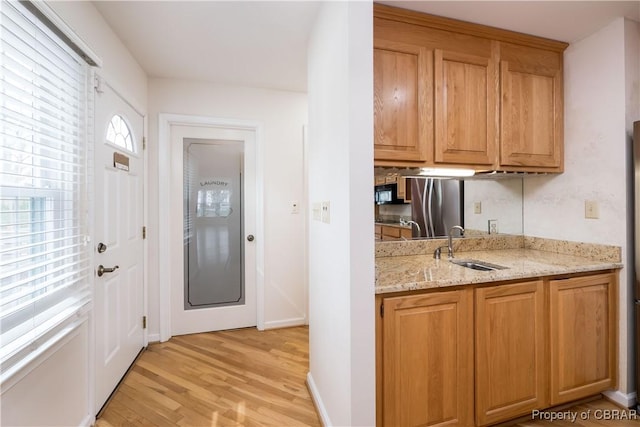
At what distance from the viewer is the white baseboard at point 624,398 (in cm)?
182

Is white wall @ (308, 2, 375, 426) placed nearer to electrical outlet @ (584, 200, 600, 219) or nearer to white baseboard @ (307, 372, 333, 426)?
white baseboard @ (307, 372, 333, 426)

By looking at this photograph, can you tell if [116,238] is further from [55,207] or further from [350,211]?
[350,211]

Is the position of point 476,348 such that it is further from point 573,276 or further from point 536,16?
point 536,16

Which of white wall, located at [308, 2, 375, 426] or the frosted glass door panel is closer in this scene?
white wall, located at [308, 2, 375, 426]

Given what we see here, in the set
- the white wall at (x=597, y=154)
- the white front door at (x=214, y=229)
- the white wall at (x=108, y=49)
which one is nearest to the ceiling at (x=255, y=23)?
the white wall at (x=108, y=49)

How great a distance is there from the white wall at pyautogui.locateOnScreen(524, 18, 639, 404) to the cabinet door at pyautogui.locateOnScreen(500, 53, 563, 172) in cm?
9

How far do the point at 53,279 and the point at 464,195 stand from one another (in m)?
2.73

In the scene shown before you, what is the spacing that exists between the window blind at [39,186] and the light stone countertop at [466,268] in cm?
151

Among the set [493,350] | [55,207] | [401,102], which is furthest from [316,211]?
[55,207]

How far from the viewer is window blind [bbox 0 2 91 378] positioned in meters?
1.13

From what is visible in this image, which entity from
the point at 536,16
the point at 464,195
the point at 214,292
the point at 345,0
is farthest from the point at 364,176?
the point at 214,292

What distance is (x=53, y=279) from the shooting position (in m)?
1.40

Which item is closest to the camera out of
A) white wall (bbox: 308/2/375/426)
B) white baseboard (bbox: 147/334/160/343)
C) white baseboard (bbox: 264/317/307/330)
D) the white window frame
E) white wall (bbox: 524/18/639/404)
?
the white window frame

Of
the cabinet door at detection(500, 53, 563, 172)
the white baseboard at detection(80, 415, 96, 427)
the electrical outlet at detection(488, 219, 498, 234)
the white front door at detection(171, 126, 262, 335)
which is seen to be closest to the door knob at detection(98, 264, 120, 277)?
the white baseboard at detection(80, 415, 96, 427)
